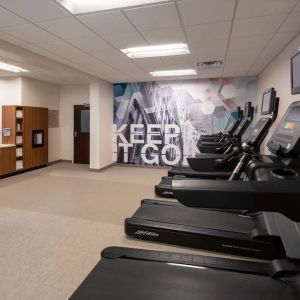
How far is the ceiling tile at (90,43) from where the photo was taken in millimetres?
3479

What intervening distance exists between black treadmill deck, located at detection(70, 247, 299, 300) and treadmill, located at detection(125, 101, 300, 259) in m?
0.47

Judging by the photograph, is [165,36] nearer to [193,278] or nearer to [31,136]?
A: [193,278]

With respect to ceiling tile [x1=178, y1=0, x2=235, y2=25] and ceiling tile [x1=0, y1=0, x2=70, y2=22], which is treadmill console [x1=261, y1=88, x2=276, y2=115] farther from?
ceiling tile [x1=0, y1=0, x2=70, y2=22]

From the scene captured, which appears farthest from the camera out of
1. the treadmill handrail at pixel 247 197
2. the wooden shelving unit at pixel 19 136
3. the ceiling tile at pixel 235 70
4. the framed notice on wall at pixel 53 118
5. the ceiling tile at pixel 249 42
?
the framed notice on wall at pixel 53 118

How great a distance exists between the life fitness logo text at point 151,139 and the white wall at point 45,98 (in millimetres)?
1992

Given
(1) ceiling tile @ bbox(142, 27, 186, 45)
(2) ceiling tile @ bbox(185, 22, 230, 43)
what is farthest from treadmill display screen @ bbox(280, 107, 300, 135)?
(1) ceiling tile @ bbox(142, 27, 186, 45)

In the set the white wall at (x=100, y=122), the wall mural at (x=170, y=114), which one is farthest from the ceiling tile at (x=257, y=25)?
the white wall at (x=100, y=122)

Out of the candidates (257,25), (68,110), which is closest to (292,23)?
(257,25)

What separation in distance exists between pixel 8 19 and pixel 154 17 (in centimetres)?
165

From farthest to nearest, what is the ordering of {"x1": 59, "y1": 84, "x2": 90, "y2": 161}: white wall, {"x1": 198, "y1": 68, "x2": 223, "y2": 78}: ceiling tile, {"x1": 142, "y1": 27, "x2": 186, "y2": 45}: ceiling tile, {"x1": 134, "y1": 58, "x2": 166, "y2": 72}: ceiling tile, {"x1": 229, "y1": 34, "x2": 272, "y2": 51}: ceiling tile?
{"x1": 59, "y1": 84, "x2": 90, "y2": 161}: white wall < {"x1": 198, "y1": 68, "x2": 223, "y2": 78}: ceiling tile < {"x1": 134, "y1": 58, "x2": 166, "y2": 72}: ceiling tile < {"x1": 229, "y1": 34, "x2": 272, "y2": 51}: ceiling tile < {"x1": 142, "y1": 27, "x2": 186, "y2": 45}: ceiling tile

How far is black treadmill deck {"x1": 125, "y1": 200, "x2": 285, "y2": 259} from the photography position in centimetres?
244

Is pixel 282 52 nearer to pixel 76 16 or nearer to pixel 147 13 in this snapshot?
pixel 147 13

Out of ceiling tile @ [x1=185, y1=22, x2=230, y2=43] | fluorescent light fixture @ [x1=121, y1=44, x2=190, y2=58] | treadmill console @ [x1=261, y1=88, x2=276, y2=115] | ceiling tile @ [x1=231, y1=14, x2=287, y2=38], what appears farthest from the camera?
fluorescent light fixture @ [x1=121, y1=44, x2=190, y2=58]

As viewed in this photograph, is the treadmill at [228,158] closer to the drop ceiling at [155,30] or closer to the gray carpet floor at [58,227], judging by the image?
the gray carpet floor at [58,227]
